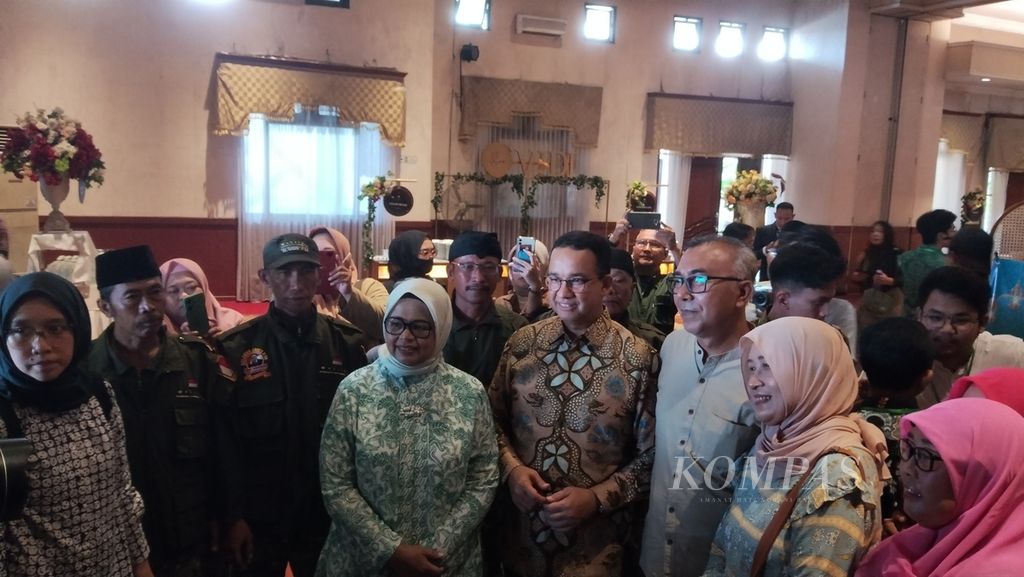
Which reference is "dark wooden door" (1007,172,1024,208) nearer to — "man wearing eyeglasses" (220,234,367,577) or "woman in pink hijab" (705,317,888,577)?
"woman in pink hijab" (705,317,888,577)

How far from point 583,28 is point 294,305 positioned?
800cm

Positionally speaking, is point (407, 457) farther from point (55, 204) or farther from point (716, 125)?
point (716, 125)

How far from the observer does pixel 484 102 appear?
8867mm

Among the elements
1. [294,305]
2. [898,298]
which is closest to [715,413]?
[294,305]

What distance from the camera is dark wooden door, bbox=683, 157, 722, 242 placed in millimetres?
10227

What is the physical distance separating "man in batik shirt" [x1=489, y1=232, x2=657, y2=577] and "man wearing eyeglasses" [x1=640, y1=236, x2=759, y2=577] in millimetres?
96

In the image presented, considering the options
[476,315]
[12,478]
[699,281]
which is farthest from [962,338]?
[12,478]

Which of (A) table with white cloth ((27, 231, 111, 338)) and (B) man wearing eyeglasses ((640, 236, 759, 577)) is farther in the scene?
(A) table with white cloth ((27, 231, 111, 338))

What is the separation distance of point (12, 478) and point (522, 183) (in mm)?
7838

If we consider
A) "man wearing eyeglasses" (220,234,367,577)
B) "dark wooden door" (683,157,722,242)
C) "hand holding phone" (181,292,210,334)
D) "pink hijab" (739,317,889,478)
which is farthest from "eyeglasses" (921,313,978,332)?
"dark wooden door" (683,157,722,242)

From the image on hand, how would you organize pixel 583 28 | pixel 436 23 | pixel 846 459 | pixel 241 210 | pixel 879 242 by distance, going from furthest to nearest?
1. pixel 583 28
2. pixel 436 23
3. pixel 241 210
4. pixel 879 242
5. pixel 846 459

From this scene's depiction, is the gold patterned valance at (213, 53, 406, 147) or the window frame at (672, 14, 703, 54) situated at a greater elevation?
the window frame at (672, 14, 703, 54)

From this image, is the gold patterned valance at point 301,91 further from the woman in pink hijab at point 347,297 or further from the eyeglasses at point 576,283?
the eyeglasses at point 576,283

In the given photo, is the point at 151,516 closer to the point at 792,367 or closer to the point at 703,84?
the point at 792,367
